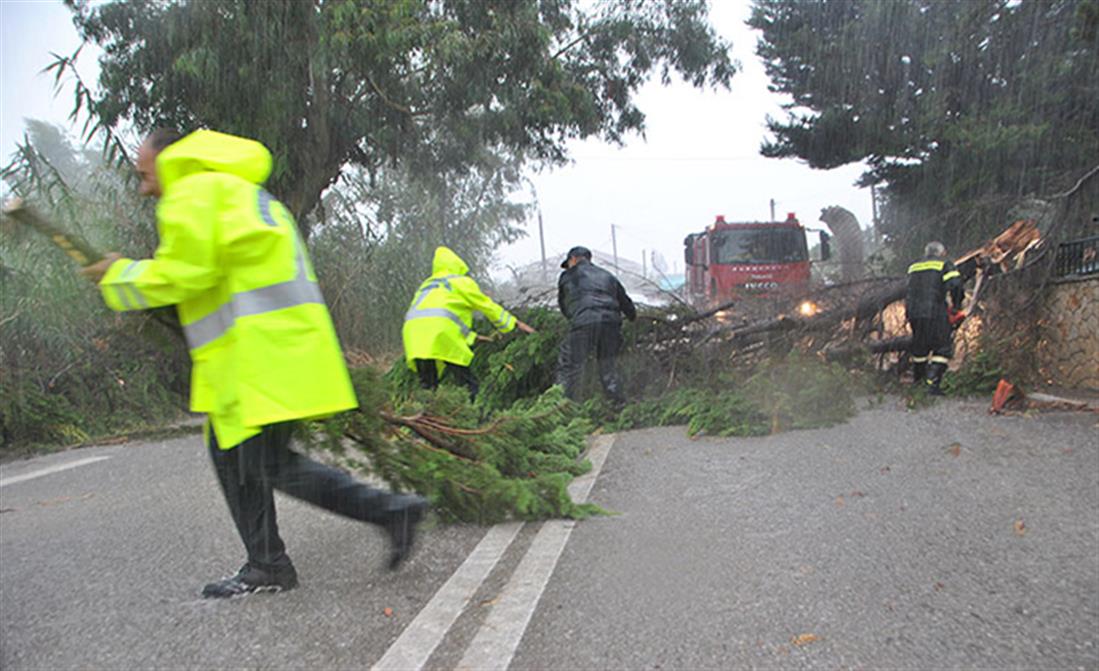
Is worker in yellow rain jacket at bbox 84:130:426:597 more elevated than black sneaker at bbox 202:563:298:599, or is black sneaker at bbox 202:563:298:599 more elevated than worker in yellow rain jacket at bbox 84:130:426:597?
worker in yellow rain jacket at bbox 84:130:426:597

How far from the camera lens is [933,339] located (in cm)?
835

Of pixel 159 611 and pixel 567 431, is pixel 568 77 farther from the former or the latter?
pixel 159 611

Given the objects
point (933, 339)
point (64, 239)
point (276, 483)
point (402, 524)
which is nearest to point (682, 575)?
point (402, 524)

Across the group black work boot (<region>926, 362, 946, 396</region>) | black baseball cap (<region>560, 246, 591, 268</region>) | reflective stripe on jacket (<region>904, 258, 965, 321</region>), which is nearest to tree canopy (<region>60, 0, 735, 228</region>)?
black baseball cap (<region>560, 246, 591, 268</region>)

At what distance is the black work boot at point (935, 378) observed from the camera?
8.16m

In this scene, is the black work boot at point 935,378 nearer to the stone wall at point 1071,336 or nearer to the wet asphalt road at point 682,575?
the stone wall at point 1071,336

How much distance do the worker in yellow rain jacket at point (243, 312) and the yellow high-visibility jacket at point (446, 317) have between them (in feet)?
12.2

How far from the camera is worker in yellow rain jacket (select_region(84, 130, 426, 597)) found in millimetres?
2914

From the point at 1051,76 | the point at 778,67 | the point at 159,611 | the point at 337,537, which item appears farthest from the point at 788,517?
the point at 778,67

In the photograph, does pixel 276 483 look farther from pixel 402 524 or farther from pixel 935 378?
pixel 935 378

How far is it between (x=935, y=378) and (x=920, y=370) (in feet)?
0.90

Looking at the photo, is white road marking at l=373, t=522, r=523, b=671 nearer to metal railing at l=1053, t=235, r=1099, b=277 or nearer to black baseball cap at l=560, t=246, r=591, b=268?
black baseball cap at l=560, t=246, r=591, b=268

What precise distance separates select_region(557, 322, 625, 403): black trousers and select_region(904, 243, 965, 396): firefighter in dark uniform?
3.02 meters

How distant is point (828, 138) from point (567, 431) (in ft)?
47.2
